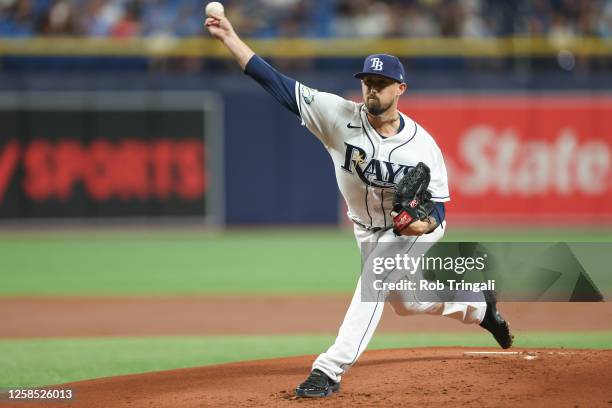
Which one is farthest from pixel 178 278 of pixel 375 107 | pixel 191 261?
pixel 375 107

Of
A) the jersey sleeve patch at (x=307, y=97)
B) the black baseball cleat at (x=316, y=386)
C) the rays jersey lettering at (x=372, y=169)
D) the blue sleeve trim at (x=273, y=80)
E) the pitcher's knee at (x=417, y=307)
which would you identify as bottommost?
the black baseball cleat at (x=316, y=386)

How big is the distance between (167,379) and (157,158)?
10.7 m

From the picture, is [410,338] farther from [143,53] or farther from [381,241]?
[143,53]

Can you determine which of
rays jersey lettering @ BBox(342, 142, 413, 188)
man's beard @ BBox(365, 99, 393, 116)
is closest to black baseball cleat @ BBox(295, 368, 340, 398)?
rays jersey lettering @ BBox(342, 142, 413, 188)

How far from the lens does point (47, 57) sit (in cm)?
1599

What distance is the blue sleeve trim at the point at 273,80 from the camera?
5.22 m

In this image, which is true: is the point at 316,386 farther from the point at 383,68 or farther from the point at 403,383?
the point at 383,68

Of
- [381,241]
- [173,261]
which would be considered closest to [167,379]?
[381,241]

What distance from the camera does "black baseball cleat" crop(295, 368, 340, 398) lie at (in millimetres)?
Result: 4953

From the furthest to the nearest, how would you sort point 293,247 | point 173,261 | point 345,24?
point 345,24 < point 293,247 < point 173,261

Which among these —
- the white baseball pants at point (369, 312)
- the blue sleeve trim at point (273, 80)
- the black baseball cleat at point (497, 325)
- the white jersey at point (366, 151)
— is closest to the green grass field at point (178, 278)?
the black baseball cleat at point (497, 325)

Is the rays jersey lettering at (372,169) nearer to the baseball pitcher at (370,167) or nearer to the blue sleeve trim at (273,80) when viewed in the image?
the baseball pitcher at (370,167)

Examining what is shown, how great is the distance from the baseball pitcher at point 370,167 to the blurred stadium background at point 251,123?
9.84 metres

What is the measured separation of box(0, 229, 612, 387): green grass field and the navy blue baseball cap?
106 inches
